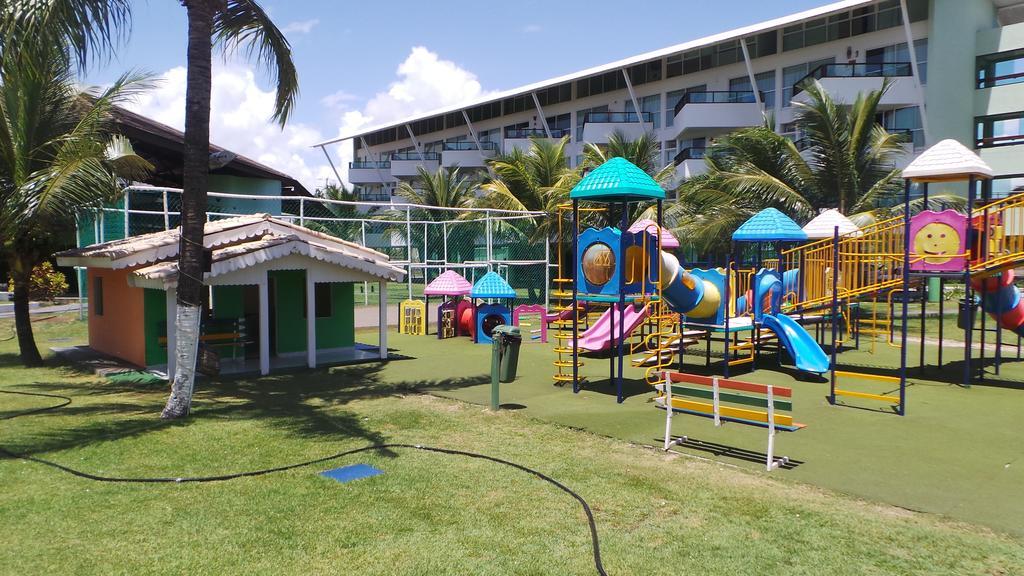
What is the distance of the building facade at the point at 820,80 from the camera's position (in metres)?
26.2

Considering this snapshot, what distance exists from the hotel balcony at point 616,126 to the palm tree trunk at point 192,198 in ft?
97.1

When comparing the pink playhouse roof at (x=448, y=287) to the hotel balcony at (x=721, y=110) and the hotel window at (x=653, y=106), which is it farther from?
the hotel window at (x=653, y=106)

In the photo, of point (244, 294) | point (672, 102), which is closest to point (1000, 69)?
point (672, 102)

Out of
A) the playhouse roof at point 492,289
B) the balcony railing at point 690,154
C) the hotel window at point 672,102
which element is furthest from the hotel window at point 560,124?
the playhouse roof at point 492,289

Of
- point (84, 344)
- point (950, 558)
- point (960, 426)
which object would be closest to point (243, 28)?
point (84, 344)

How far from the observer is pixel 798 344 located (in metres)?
13.2

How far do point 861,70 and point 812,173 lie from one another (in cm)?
861

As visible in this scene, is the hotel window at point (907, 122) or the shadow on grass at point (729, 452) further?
the hotel window at point (907, 122)

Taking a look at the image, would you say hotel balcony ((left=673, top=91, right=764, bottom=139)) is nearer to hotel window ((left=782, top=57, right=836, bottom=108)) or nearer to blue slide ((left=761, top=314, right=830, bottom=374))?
hotel window ((left=782, top=57, right=836, bottom=108))

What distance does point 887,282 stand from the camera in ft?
39.4

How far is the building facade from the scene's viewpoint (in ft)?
86.1

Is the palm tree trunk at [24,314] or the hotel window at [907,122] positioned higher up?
the hotel window at [907,122]

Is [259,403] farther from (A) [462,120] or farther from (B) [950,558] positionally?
(A) [462,120]

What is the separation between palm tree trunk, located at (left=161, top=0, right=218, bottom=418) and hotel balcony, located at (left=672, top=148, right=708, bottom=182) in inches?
1023
